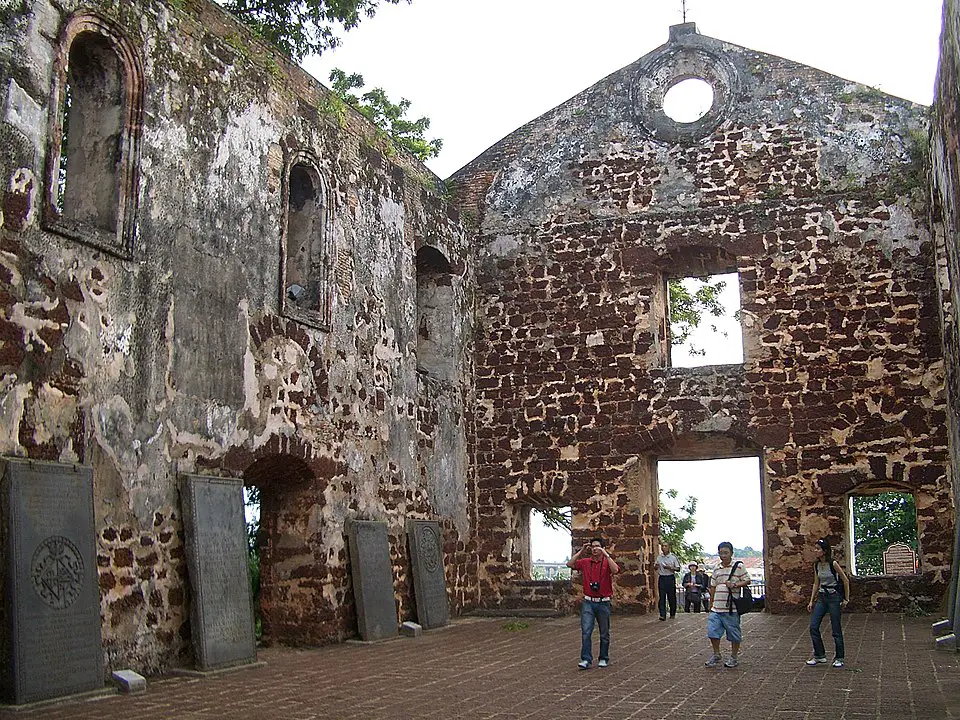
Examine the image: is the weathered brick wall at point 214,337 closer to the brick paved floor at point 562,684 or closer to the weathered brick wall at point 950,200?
the brick paved floor at point 562,684

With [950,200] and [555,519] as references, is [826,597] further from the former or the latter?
[555,519]

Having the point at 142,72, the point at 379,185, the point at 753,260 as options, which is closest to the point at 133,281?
the point at 142,72

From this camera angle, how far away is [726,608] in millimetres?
9219

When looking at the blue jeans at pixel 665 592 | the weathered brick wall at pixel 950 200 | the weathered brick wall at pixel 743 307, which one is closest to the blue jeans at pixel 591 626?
the weathered brick wall at pixel 950 200

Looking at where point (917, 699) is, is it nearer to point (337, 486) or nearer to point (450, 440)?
point (337, 486)

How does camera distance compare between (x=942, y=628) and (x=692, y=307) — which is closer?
(x=942, y=628)

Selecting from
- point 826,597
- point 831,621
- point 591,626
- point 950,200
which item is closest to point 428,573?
point 591,626

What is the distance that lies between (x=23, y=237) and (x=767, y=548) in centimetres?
1019

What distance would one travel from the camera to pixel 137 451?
28.9ft

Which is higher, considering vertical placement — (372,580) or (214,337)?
(214,337)

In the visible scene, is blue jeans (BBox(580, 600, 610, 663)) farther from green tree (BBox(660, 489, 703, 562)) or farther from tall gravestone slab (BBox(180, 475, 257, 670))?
green tree (BBox(660, 489, 703, 562))

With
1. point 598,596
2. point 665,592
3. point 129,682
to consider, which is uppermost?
point 598,596

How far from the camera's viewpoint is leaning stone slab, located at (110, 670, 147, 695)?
25.7 feet

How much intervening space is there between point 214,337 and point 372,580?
358 centimetres
